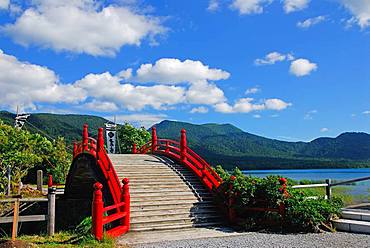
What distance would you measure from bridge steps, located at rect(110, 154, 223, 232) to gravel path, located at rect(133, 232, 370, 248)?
1949 mm

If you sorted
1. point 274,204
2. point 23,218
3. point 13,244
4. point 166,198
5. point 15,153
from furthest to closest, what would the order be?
1. point 15,153
2. point 166,198
3. point 23,218
4. point 274,204
5. point 13,244

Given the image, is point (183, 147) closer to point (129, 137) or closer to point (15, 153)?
point (15, 153)

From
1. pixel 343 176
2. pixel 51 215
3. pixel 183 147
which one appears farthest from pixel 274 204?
pixel 343 176

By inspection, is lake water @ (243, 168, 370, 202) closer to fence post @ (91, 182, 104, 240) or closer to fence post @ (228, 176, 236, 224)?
fence post @ (228, 176, 236, 224)

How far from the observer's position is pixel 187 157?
15.8 metres

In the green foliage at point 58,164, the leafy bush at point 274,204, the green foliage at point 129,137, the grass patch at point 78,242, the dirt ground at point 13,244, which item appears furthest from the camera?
the green foliage at point 129,137

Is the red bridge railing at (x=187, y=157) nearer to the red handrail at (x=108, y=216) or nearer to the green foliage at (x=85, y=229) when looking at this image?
the red handrail at (x=108, y=216)

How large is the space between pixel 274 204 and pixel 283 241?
1819 mm

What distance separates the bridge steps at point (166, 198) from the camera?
35.9ft

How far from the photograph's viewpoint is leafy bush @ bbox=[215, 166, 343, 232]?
31.9 feet

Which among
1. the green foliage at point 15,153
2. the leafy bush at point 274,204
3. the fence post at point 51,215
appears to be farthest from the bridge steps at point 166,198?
the green foliage at point 15,153

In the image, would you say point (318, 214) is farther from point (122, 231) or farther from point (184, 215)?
point (122, 231)

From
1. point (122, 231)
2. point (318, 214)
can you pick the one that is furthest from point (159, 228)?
point (318, 214)

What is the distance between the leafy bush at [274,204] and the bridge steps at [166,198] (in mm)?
868
